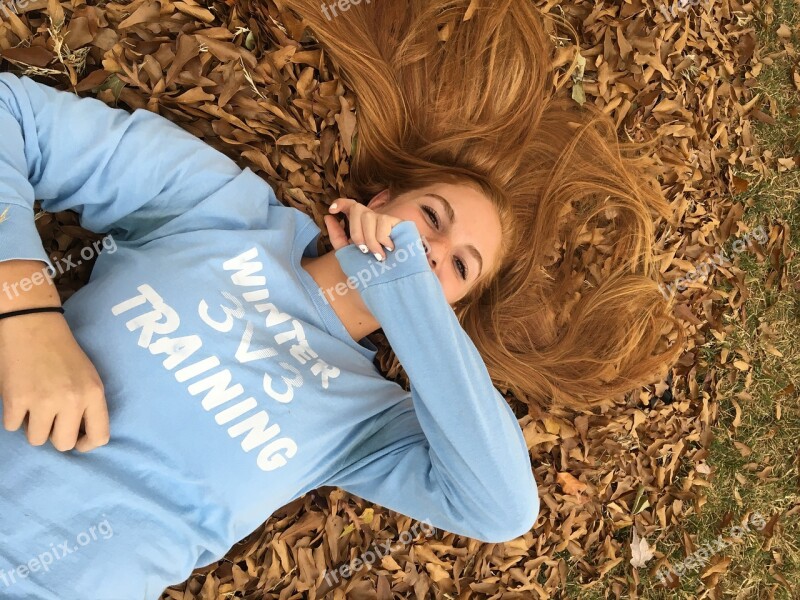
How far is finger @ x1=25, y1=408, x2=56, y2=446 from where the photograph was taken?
1.52 meters

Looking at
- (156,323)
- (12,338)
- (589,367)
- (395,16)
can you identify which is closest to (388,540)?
(589,367)

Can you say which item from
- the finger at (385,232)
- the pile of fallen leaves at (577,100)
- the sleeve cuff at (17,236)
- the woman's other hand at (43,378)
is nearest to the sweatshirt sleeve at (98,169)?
the sleeve cuff at (17,236)

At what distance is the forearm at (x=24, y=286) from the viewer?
5.06 feet

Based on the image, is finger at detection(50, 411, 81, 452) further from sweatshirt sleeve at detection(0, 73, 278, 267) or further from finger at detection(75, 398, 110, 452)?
sweatshirt sleeve at detection(0, 73, 278, 267)

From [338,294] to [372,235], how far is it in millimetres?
342

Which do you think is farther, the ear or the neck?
the ear

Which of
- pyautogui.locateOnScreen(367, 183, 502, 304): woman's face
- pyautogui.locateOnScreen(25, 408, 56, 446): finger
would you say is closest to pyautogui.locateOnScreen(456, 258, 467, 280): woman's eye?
pyautogui.locateOnScreen(367, 183, 502, 304): woman's face

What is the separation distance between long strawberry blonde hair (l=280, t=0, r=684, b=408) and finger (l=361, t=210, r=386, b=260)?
46 cm

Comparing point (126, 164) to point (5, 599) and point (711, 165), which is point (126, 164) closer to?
point (5, 599)

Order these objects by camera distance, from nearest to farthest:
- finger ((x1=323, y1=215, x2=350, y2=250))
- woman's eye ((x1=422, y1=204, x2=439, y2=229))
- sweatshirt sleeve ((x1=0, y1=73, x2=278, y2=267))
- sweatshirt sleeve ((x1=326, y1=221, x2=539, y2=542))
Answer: sweatshirt sleeve ((x1=0, y1=73, x2=278, y2=267))
sweatshirt sleeve ((x1=326, y1=221, x2=539, y2=542))
finger ((x1=323, y1=215, x2=350, y2=250))
woman's eye ((x1=422, y1=204, x2=439, y2=229))

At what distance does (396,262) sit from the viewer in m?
1.73

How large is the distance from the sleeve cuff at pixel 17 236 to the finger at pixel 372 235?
2.79ft

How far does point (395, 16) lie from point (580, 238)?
3.83ft

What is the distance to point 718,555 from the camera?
3.01m
